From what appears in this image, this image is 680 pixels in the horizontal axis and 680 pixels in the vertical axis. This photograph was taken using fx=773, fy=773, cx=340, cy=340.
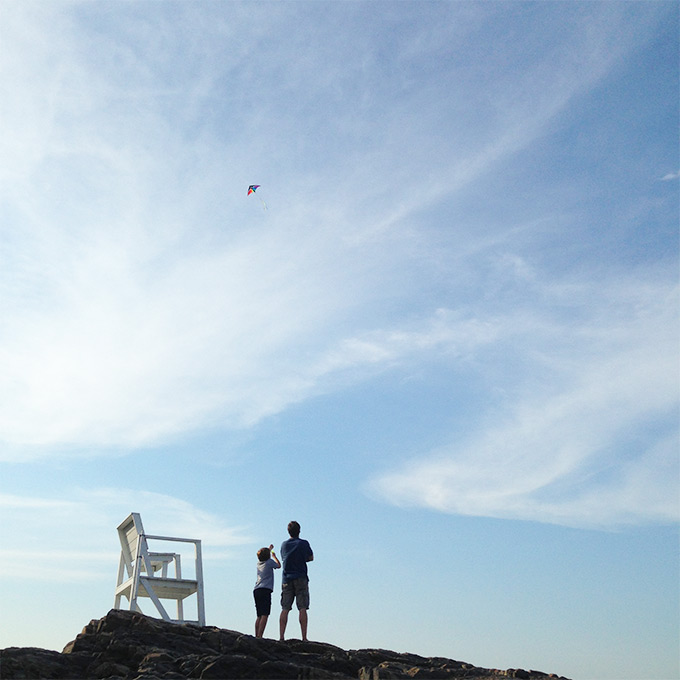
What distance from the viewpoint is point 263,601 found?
10734mm

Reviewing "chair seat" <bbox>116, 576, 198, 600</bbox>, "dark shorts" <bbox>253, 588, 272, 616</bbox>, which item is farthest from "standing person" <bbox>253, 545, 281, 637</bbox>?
"chair seat" <bbox>116, 576, 198, 600</bbox>

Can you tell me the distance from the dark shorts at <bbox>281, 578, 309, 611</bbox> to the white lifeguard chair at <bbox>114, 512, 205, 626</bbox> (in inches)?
44.5

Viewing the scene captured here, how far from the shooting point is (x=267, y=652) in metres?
8.66

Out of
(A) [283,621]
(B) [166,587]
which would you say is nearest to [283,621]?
(A) [283,621]

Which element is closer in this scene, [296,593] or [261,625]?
[261,625]

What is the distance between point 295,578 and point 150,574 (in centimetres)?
199

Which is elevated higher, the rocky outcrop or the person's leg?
the person's leg

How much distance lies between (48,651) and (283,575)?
3597 mm

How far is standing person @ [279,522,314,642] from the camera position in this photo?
10706mm

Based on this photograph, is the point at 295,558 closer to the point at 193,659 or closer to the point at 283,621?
the point at 283,621

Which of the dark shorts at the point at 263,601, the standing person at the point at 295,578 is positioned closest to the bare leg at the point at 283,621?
the standing person at the point at 295,578

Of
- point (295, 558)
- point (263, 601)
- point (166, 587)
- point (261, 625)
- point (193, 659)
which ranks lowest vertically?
point (193, 659)

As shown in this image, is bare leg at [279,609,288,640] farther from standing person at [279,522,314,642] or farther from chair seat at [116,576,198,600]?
chair seat at [116,576,198,600]

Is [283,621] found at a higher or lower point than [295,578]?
lower
